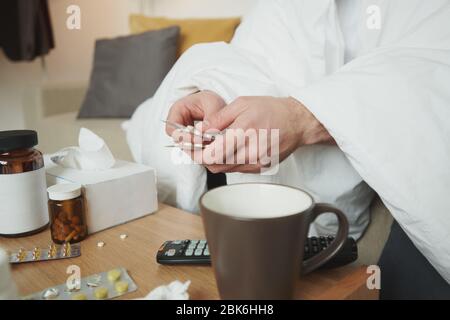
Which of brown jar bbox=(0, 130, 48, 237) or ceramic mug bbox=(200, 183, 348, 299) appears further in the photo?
brown jar bbox=(0, 130, 48, 237)

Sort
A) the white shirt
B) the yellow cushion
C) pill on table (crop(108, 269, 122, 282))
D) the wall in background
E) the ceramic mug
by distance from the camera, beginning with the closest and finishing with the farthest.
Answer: the ceramic mug, pill on table (crop(108, 269, 122, 282)), the white shirt, the yellow cushion, the wall in background

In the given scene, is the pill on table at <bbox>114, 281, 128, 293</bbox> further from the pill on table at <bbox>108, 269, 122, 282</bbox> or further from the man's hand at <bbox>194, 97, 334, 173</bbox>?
the man's hand at <bbox>194, 97, 334, 173</bbox>

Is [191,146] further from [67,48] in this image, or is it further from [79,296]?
[67,48]

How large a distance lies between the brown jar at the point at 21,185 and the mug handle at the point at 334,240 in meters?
0.33

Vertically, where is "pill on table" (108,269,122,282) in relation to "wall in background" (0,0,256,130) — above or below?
below

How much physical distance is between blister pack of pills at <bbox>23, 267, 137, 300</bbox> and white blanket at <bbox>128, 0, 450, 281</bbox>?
0.27 metres

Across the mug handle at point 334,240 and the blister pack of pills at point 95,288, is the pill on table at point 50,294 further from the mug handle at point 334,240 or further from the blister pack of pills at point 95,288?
the mug handle at point 334,240

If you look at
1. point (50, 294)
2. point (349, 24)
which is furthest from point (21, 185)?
point (349, 24)

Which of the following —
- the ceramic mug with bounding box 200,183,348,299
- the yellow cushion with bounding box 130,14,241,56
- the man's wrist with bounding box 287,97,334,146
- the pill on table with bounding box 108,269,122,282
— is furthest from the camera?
the yellow cushion with bounding box 130,14,241,56

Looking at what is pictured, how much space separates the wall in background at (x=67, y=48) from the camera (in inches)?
85.4

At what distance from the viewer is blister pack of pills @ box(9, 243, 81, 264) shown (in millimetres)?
431

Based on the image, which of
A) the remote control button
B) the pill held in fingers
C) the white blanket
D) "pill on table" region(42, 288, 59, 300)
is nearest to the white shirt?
the white blanket

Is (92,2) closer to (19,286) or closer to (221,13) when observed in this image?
(221,13)

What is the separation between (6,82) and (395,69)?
221 cm
